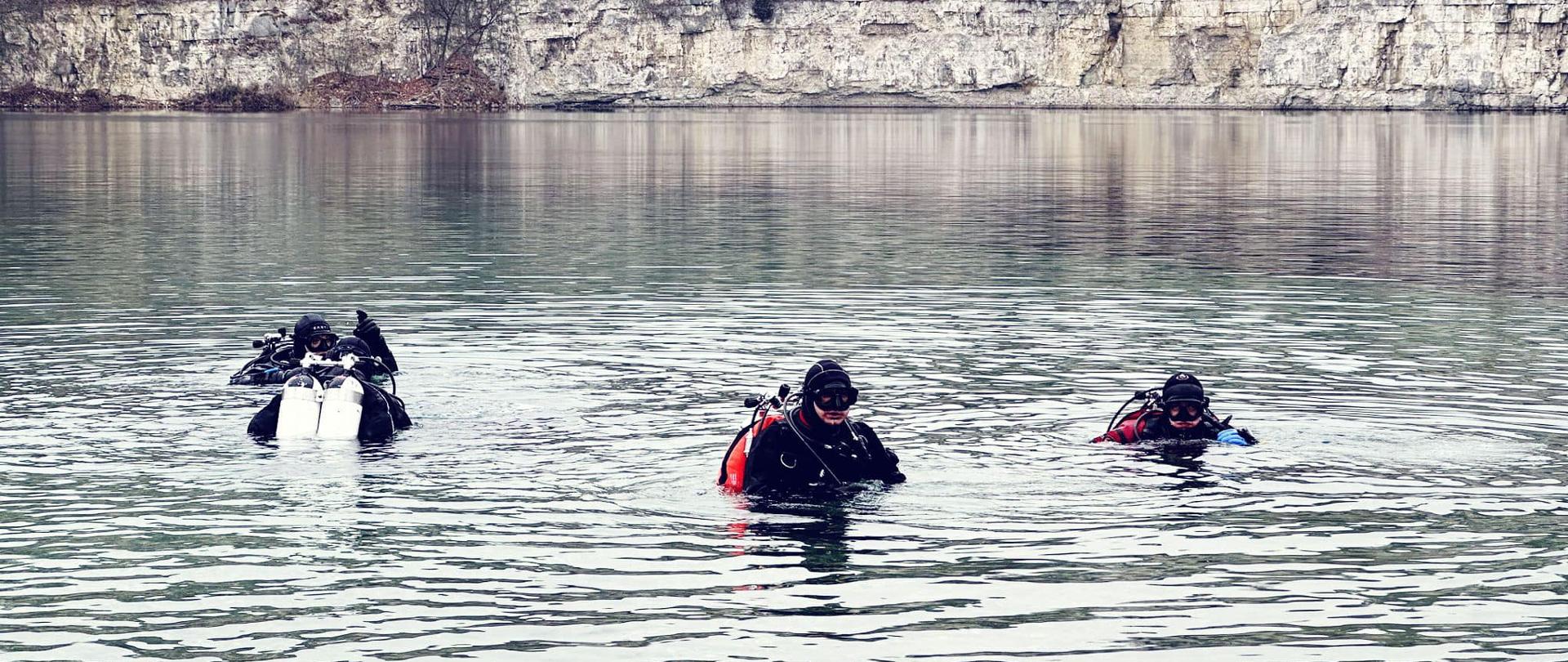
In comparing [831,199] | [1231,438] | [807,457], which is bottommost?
[1231,438]

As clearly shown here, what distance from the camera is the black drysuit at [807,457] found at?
18.2 metres

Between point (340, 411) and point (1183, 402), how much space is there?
8126mm

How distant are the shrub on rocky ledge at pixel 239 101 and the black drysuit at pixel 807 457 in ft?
569

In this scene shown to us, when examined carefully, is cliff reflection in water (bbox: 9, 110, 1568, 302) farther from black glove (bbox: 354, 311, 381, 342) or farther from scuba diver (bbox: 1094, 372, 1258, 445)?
scuba diver (bbox: 1094, 372, 1258, 445)

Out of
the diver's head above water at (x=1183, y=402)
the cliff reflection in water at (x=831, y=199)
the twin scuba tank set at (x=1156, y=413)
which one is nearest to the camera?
the diver's head above water at (x=1183, y=402)

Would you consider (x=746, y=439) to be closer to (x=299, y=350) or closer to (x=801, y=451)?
(x=801, y=451)

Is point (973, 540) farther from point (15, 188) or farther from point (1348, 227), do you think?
point (15, 188)

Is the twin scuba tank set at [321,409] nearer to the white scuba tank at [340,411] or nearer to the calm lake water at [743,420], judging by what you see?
the white scuba tank at [340,411]

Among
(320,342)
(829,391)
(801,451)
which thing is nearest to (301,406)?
(320,342)

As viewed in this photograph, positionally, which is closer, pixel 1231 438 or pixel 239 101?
pixel 1231 438

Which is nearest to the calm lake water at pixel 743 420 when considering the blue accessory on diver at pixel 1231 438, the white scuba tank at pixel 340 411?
the blue accessory on diver at pixel 1231 438

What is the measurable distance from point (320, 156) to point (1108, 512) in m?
72.9

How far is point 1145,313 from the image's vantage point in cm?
3281

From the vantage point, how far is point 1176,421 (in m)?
20.5
